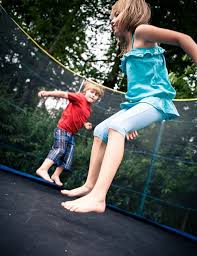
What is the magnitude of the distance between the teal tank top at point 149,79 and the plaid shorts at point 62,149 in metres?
1.72

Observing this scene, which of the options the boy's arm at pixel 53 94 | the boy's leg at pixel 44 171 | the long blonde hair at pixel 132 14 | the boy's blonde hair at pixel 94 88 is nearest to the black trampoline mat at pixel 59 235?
the boy's leg at pixel 44 171

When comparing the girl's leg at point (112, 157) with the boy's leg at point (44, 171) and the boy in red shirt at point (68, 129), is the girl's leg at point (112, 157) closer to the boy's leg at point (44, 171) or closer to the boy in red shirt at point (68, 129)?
the boy's leg at point (44, 171)

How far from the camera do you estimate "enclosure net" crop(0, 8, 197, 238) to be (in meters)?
2.92

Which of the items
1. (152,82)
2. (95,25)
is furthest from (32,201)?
(95,25)

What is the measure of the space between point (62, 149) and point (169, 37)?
206cm

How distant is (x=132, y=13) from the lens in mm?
1553

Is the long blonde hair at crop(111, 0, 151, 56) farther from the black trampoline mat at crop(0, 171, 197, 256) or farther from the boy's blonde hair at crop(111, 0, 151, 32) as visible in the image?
the black trampoline mat at crop(0, 171, 197, 256)

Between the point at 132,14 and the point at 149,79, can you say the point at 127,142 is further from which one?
the point at 132,14

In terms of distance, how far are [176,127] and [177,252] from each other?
1.61m

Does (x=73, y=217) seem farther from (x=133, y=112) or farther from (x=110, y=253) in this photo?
(x=133, y=112)

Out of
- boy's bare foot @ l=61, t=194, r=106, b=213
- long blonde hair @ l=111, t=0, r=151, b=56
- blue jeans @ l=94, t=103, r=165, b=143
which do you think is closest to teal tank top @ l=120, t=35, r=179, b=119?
blue jeans @ l=94, t=103, r=165, b=143

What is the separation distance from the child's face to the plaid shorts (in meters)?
0.45

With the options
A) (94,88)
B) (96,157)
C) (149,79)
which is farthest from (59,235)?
(94,88)

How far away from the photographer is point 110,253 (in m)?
1.38
